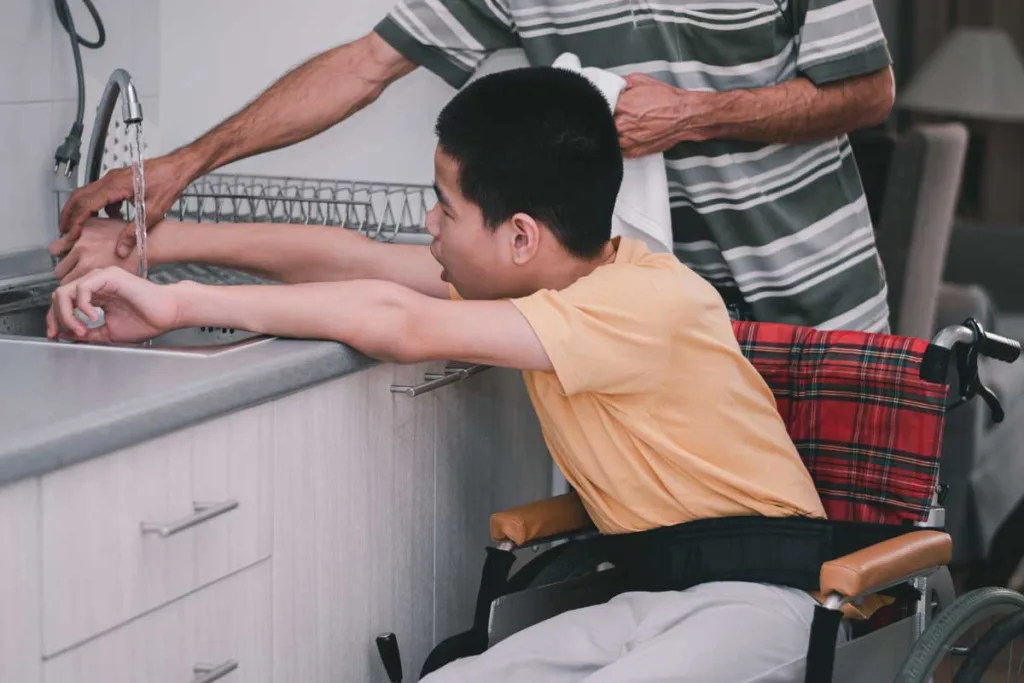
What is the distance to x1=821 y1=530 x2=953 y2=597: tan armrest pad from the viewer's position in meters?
1.33

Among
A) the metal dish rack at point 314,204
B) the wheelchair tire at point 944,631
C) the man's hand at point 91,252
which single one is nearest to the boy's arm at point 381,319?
the man's hand at point 91,252

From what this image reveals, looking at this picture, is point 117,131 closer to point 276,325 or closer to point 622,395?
point 276,325

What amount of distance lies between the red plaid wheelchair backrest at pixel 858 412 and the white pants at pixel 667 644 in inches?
8.3

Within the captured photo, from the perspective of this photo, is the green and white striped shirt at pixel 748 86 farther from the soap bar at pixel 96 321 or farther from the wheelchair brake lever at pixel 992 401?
the soap bar at pixel 96 321

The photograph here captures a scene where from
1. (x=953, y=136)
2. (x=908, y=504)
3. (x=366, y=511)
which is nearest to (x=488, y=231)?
(x=366, y=511)

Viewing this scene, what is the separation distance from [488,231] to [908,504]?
1.84 feet

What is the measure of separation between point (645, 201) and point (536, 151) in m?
0.41

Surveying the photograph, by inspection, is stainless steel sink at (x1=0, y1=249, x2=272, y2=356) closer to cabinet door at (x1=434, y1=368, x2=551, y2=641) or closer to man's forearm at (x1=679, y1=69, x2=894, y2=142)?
cabinet door at (x1=434, y1=368, x2=551, y2=641)

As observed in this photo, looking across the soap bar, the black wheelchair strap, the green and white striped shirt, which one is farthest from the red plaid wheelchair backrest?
the soap bar

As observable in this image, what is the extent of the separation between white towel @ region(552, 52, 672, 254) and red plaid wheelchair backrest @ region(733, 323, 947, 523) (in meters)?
0.21

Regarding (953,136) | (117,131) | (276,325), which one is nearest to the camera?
(276,325)

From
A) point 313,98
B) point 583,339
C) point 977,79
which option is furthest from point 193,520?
point 977,79

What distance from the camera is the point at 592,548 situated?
1622mm

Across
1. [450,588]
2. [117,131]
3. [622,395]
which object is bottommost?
[450,588]
